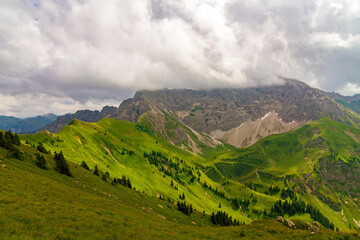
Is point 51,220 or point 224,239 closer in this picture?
point 51,220

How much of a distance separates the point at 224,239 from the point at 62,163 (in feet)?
190

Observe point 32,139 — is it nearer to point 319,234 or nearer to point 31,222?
point 31,222

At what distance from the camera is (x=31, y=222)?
64.2 feet

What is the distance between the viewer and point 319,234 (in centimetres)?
3002

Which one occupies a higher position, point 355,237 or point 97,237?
point 355,237

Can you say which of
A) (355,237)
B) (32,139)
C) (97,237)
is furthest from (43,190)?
(32,139)

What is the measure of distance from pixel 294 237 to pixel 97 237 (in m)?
30.8

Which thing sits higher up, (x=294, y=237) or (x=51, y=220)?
(x=294, y=237)

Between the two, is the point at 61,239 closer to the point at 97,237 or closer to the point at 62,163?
the point at 97,237

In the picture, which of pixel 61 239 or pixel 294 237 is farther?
pixel 294 237

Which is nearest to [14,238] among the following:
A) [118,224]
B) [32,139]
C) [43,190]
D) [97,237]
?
[97,237]

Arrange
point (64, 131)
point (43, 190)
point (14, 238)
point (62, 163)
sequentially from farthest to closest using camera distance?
point (64, 131) < point (62, 163) < point (43, 190) < point (14, 238)

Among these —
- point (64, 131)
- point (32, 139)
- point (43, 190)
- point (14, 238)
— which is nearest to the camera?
point (14, 238)

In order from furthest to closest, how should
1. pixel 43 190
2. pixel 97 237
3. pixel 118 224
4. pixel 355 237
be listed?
pixel 43 190, pixel 355 237, pixel 118 224, pixel 97 237
